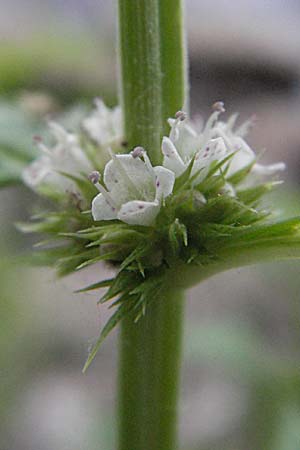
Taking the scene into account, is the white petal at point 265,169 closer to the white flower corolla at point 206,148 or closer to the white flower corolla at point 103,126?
the white flower corolla at point 206,148

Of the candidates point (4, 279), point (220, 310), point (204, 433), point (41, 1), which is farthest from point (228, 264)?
point (41, 1)

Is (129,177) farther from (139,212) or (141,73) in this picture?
(141,73)

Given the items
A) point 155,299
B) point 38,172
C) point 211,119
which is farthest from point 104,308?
point 211,119

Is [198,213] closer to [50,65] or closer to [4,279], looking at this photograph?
[4,279]

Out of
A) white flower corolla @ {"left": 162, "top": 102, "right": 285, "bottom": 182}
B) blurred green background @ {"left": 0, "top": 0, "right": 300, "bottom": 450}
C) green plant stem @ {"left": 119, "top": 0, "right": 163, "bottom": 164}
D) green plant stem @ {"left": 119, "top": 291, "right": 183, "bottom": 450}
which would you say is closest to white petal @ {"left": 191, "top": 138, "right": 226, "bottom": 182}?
white flower corolla @ {"left": 162, "top": 102, "right": 285, "bottom": 182}

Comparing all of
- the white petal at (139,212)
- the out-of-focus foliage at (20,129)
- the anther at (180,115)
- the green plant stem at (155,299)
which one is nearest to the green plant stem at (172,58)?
the green plant stem at (155,299)

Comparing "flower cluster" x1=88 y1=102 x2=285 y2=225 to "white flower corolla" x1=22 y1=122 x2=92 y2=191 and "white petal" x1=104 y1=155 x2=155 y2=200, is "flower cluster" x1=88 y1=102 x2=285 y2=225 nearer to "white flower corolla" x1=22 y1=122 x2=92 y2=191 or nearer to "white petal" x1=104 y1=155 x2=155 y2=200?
"white petal" x1=104 y1=155 x2=155 y2=200
